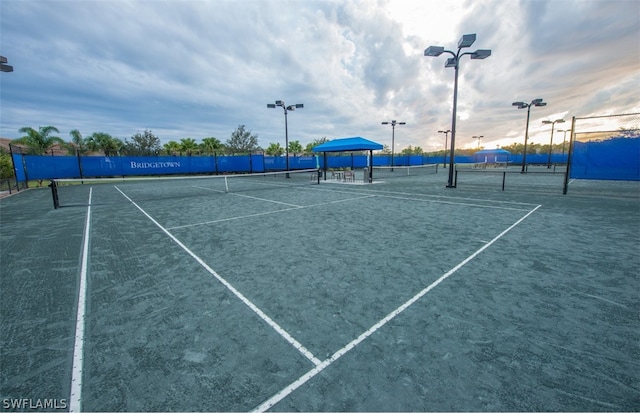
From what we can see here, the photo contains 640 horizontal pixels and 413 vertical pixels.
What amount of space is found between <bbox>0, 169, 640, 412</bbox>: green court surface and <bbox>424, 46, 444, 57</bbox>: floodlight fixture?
37.5 ft

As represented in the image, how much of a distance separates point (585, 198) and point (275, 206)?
14059mm

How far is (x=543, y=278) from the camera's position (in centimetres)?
436

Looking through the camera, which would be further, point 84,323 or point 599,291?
point 599,291

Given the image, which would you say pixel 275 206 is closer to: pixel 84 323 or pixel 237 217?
pixel 237 217

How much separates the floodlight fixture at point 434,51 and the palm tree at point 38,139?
151 ft

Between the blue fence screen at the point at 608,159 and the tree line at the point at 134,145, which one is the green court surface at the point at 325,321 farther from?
the tree line at the point at 134,145

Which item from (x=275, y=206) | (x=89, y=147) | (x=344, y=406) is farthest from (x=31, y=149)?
(x=344, y=406)

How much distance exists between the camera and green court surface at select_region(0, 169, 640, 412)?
231 centimetres

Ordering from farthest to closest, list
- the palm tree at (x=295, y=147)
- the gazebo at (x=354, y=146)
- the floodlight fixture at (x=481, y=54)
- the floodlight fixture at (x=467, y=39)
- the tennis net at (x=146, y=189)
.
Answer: the palm tree at (x=295, y=147)
the gazebo at (x=354, y=146)
the floodlight fixture at (x=481, y=54)
the tennis net at (x=146, y=189)
the floodlight fixture at (x=467, y=39)

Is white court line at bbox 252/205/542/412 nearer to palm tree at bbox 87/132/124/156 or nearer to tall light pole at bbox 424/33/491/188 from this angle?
tall light pole at bbox 424/33/491/188
